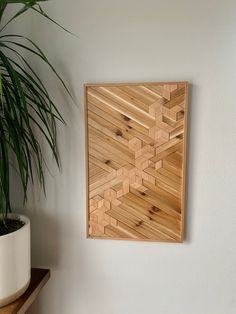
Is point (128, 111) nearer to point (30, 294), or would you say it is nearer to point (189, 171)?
point (189, 171)

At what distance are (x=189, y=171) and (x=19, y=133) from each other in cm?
73

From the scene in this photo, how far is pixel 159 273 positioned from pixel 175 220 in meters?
0.27

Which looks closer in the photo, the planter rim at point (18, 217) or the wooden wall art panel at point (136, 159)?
the planter rim at point (18, 217)

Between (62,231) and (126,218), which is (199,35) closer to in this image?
(126,218)

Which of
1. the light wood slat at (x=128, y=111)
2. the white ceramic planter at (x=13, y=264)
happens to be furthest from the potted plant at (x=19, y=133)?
the light wood slat at (x=128, y=111)

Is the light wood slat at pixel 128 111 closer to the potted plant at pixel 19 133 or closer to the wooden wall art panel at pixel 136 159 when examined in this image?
the wooden wall art panel at pixel 136 159

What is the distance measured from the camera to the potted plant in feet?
3.56

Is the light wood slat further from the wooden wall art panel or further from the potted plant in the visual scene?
the potted plant

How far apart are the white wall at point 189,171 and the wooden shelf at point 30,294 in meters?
0.07

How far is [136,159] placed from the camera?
1.29 m

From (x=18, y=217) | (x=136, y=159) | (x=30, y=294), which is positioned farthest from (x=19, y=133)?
(x=30, y=294)

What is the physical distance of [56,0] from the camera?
4.15 feet

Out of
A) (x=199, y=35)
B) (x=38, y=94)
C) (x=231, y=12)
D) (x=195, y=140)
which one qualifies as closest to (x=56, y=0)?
(x=38, y=94)

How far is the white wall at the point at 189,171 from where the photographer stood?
47.8 inches
